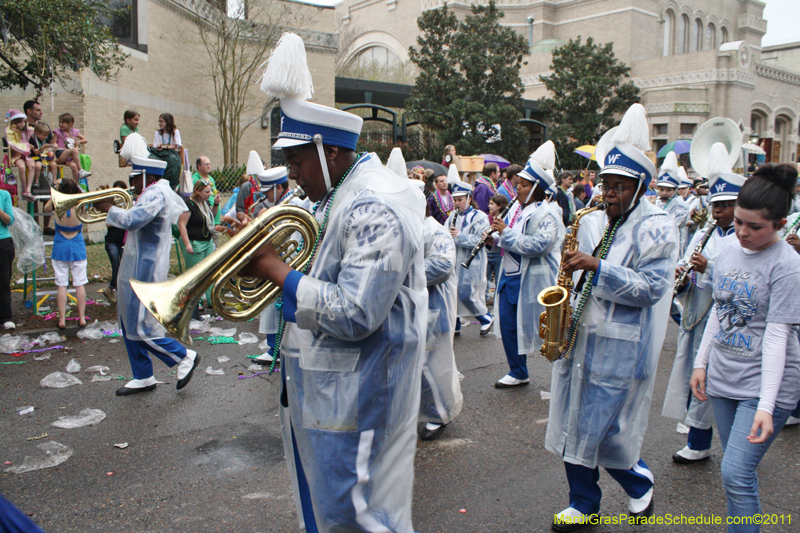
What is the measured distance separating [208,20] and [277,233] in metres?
21.0

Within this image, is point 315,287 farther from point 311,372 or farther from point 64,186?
point 64,186

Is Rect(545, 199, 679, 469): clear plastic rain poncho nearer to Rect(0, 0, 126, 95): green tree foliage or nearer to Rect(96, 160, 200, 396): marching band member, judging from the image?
Rect(96, 160, 200, 396): marching band member

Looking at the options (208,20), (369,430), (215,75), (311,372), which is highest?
(208,20)

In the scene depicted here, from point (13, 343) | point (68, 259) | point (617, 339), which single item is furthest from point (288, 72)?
point (68, 259)

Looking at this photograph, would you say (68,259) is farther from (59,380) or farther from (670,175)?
(670,175)

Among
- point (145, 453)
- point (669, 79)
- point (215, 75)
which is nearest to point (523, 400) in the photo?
point (145, 453)

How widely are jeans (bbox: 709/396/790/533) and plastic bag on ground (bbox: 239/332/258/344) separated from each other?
18.5 feet

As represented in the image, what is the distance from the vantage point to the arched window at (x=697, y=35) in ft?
144

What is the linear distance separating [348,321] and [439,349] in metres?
2.48

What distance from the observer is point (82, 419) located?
4824 millimetres

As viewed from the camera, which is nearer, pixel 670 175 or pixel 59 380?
pixel 59 380

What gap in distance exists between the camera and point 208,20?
20.5m

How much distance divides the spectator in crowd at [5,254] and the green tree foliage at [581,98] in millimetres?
25625

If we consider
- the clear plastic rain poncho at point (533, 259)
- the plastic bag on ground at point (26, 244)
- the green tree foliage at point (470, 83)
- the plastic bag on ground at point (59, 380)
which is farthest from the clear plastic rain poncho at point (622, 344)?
the green tree foliage at point (470, 83)
